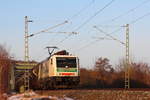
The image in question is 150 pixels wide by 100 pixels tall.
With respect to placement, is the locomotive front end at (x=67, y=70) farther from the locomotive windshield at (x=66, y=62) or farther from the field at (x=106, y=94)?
the field at (x=106, y=94)

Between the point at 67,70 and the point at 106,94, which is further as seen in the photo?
the point at 67,70

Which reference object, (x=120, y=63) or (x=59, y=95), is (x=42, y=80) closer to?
(x=59, y=95)

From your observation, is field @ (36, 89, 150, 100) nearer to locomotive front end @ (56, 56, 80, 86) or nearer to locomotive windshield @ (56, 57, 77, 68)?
locomotive front end @ (56, 56, 80, 86)

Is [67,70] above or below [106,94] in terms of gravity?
above

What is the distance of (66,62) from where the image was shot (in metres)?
35.4

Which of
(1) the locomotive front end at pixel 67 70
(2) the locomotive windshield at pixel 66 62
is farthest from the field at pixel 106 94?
(2) the locomotive windshield at pixel 66 62

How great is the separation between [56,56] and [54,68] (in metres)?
1.23

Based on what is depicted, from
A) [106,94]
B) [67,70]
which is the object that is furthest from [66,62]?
[106,94]

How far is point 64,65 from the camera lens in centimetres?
3534

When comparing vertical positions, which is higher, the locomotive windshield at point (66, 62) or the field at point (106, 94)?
the locomotive windshield at point (66, 62)

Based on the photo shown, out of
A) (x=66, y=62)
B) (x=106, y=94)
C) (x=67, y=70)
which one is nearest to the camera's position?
(x=106, y=94)

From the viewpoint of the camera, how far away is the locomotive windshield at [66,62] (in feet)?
116

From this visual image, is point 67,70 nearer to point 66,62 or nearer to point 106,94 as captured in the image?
point 66,62

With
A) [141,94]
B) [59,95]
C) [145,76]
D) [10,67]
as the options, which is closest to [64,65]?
[59,95]
